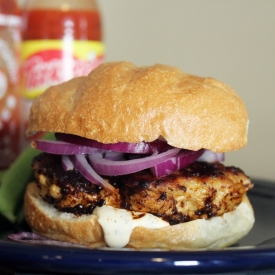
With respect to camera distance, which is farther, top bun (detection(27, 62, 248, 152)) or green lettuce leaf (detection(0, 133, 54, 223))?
green lettuce leaf (detection(0, 133, 54, 223))

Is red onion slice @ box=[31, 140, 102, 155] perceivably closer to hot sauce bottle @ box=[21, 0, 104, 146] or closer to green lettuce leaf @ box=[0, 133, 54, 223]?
green lettuce leaf @ box=[0, 133, 54, 223]

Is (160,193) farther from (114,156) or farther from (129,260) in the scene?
(129,260)

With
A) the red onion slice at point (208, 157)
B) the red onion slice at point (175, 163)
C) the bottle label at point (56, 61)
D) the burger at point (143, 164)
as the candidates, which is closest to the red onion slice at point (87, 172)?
the burger at point (143, 164)

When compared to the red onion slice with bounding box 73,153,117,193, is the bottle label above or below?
above

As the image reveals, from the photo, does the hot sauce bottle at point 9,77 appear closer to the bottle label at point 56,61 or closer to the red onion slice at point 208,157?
the bottle label at point 56,61

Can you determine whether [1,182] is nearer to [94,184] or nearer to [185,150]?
[94,184]

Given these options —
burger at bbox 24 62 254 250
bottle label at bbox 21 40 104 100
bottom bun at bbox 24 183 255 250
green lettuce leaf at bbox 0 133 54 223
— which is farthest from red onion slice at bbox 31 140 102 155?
bottle label at bbox 21 40 104 100

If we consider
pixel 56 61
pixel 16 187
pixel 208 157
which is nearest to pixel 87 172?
pixel 208 157
